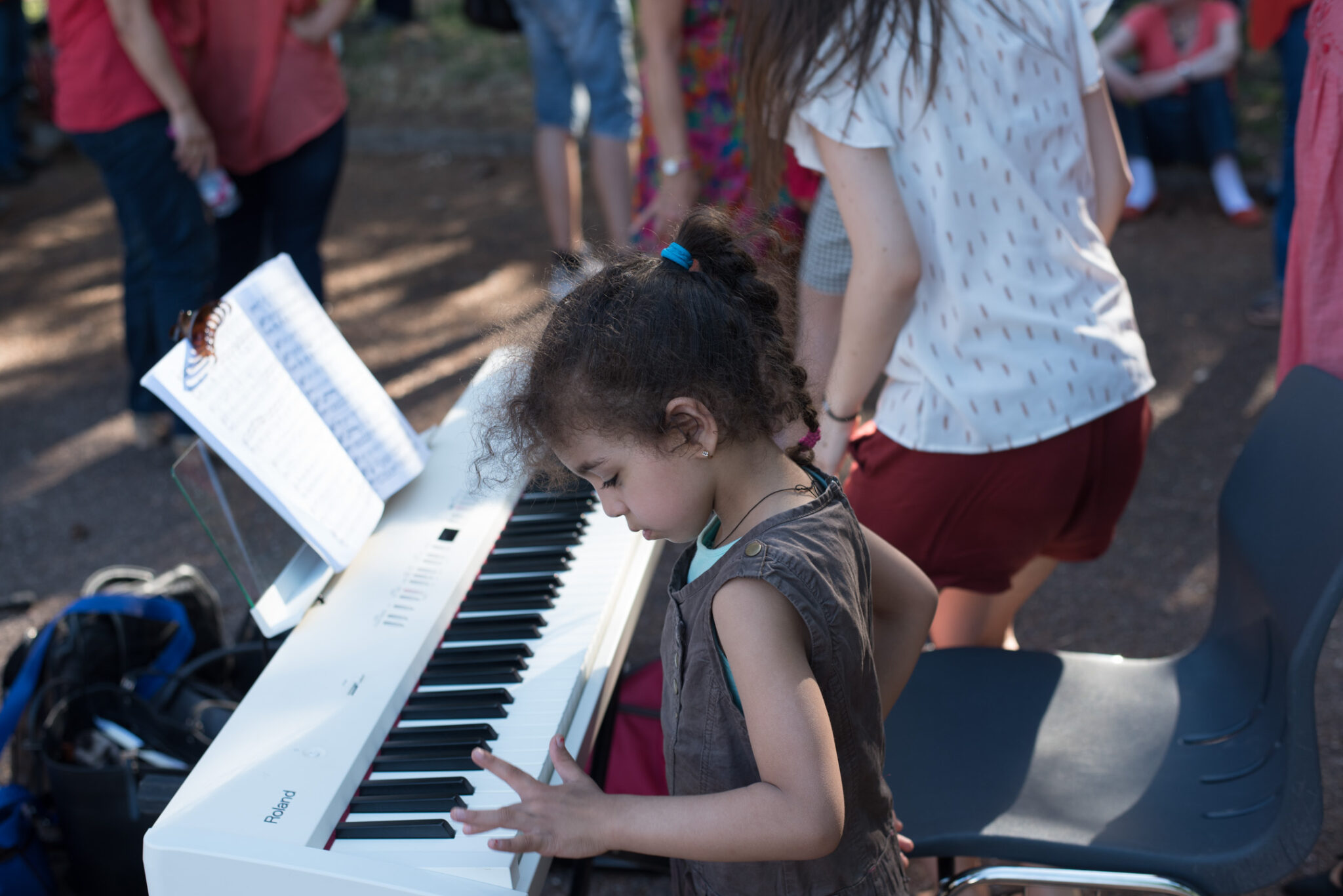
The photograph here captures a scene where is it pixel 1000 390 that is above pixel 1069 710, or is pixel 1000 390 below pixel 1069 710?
above

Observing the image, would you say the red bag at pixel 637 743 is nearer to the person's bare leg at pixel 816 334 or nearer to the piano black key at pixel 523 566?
the piano black key at pixel 523 566

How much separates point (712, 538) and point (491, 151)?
643 centimetres

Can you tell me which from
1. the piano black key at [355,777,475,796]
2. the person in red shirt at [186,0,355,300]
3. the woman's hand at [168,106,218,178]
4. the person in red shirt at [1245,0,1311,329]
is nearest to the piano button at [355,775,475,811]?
the piano black key at [355,777,475,796]

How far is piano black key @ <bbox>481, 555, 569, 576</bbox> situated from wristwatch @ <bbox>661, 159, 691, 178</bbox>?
176cm

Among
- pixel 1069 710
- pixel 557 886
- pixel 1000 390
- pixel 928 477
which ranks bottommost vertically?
pixel 557 886

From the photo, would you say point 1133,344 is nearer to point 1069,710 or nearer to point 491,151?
point 1069,710

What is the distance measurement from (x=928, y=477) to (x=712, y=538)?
60 cm

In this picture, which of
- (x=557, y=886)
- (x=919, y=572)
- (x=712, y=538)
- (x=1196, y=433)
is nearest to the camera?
(x=712, y=538)

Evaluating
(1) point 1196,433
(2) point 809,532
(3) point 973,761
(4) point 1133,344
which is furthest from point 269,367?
(1) point 1196,433

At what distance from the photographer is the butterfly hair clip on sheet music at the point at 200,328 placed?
167 cm

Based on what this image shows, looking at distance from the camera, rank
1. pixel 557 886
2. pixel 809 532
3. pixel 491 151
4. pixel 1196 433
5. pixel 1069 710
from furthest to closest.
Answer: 1. pixel 491 151
2. pixel 1196 433
3. pixel 557 886
4. pixel 1069 710
5. pixel 809 532

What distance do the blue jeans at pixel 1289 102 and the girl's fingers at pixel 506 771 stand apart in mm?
3785

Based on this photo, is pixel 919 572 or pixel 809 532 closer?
pixel 809 532

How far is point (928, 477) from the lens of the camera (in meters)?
1.89
